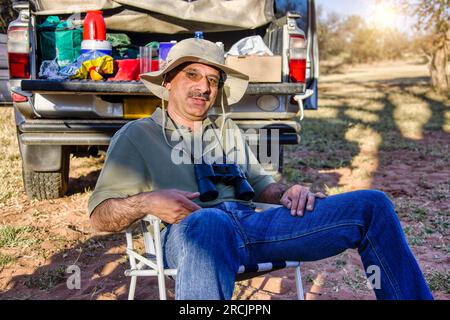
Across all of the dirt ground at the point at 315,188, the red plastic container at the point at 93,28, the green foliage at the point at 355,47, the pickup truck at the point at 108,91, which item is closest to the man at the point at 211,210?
the dirt ground at the point at 315,188

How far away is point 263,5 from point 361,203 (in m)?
3.09

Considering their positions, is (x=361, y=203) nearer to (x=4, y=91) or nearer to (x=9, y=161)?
(x=4, y=91)

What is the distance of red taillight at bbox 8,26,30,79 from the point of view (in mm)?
4203

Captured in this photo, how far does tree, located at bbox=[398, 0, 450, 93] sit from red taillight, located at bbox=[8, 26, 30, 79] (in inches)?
467

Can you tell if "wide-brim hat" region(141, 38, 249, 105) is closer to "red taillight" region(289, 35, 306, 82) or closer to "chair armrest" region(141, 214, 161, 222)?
"chair armrest" region(141, 214, 161, 222)

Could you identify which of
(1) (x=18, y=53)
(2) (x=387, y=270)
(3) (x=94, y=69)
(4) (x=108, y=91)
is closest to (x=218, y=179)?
(2) (x=387, y=270)

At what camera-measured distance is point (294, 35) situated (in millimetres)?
4551

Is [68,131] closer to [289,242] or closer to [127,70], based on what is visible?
[127,70]

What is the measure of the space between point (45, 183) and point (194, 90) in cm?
261

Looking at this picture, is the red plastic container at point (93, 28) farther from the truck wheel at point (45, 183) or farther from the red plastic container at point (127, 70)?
the truck wheel at point (45, 183)

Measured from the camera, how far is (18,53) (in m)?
4.22

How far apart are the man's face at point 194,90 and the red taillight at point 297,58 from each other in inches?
78.7

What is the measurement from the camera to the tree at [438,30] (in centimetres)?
1395

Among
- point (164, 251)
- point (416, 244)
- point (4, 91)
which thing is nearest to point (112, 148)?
point (164, 251)
